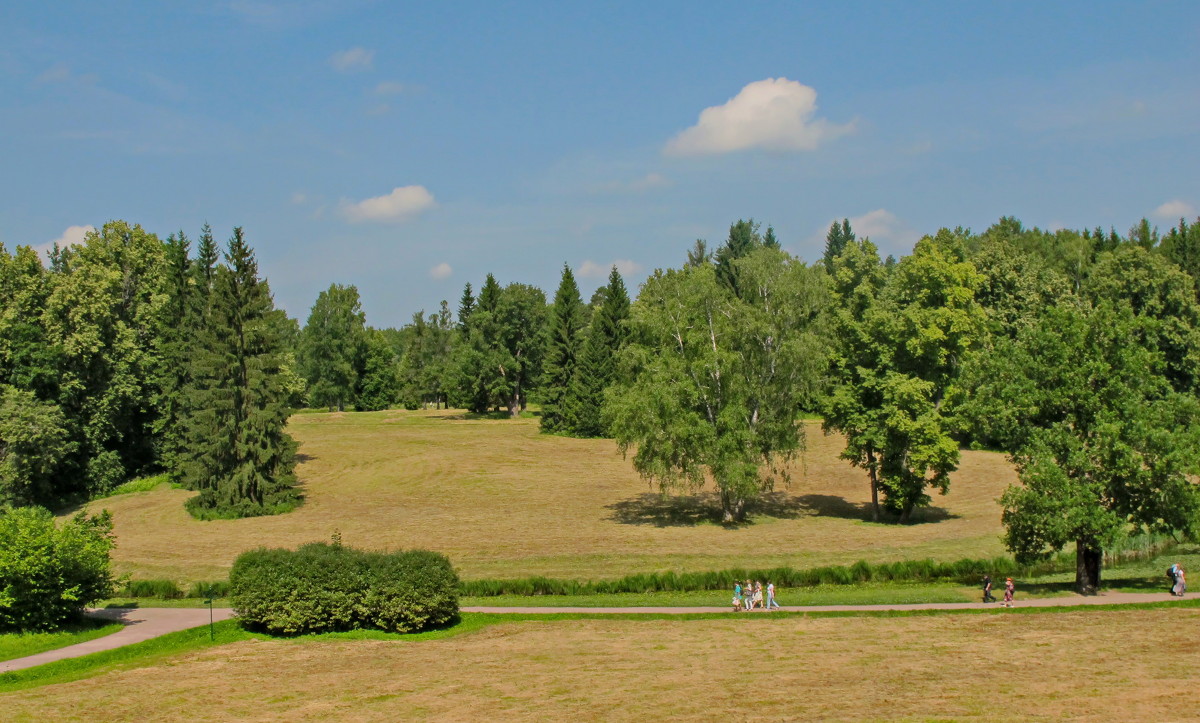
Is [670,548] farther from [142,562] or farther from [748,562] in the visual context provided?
[142,562]

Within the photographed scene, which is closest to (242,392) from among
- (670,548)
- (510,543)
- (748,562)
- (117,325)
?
(117,325)

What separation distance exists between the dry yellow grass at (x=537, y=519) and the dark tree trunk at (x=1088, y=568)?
26.6 ft

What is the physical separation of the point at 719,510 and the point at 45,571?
38.9m

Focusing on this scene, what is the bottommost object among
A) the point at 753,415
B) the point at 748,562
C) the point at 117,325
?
the point at 748,562

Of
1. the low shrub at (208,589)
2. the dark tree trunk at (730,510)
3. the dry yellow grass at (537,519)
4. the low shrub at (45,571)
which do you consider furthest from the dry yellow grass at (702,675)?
the dark tree trunk at (730,510)

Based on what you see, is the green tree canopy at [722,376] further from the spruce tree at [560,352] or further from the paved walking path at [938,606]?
the spruce tree at [560,352]

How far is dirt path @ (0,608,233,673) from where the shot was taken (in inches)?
1125

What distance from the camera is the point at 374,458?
254ft

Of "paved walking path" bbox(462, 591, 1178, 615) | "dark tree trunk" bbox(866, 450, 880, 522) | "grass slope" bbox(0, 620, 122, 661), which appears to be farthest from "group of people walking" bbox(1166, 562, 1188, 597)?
"grass slope" bbox(0, 620, 122, 661)

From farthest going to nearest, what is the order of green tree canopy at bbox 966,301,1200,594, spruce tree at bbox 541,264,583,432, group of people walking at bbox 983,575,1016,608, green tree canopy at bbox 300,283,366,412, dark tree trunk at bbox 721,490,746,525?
green tree canopy at bbox 300,283,366,412 → spruce tree at bbox 541,264,583,432 → dark tree trunk at bbox 721,490,746,525 → green tree canopy at bbox 966,301,1200,594 → group of people walking at bbox 983,575,1016,608

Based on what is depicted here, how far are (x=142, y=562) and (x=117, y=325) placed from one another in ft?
98.5

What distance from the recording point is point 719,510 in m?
59.1

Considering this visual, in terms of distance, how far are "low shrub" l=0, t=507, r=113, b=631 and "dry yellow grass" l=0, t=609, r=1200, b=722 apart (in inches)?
265

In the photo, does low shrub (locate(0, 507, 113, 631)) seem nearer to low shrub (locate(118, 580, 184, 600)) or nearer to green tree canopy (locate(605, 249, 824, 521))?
low shrub (locate(118, 580, 184, 600))
